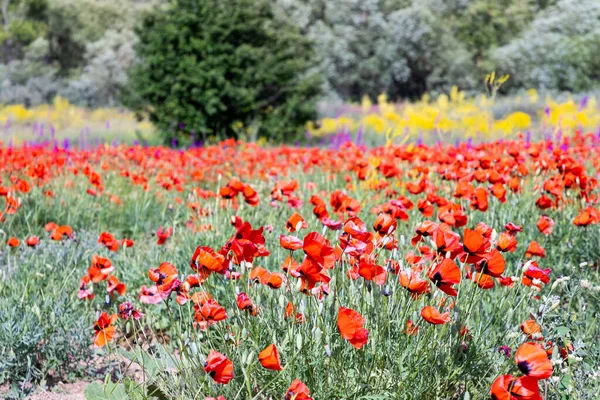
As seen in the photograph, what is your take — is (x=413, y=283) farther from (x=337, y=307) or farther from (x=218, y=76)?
(x=218, y=76)

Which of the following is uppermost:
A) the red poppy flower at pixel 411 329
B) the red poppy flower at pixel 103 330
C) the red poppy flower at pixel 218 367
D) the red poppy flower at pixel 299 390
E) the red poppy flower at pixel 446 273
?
the red poppy flower at pixel 446 273

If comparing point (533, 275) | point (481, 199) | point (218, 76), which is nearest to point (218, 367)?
point (533, 275)

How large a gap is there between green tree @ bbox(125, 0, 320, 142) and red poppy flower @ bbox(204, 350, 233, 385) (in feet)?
33.2

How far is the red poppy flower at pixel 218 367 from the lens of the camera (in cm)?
136

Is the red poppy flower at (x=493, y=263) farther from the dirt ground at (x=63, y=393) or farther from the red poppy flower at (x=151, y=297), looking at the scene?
the dirt ground at (x=63, y=393)

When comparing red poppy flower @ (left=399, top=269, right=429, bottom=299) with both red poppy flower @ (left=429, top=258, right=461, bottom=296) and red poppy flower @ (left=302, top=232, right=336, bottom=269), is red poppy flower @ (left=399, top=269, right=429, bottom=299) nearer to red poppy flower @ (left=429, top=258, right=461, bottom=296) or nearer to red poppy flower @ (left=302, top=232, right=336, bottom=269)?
red poppy flower @ (left=429, top=258, right=461, bottom=296)

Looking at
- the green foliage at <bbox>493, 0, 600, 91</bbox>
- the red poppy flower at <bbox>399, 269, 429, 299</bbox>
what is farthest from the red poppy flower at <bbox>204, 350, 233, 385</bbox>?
the green foliage at <bbox>493, 0, 600, 91</bbox>

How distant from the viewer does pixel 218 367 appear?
1.37 m

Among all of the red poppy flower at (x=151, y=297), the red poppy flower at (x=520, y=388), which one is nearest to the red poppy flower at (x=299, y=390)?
the red poppy flower at (x=520, y=388)

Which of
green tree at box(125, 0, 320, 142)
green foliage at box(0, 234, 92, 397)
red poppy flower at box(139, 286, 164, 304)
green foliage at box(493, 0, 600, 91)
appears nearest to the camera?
red poppy flower at box(139, 286, 164, 304)

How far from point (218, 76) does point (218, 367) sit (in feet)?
34.1

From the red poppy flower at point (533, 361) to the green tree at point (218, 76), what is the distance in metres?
10.3

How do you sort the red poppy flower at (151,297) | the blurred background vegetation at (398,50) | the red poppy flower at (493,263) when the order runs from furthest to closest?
1. the blurred background vegetation at (398,50)
2. the red poppy flower at (151,297)
3. the red poppy flower at (493,263)

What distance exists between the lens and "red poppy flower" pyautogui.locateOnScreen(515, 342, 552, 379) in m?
1.29
